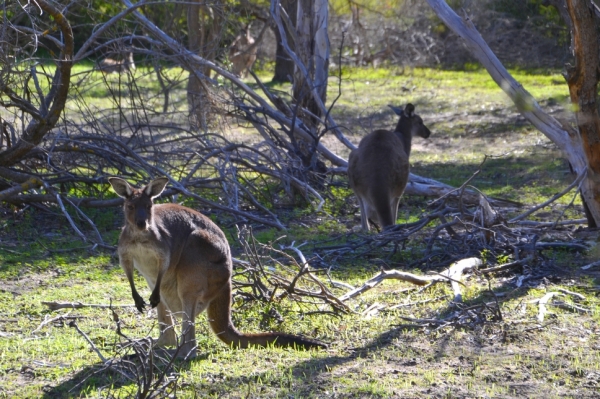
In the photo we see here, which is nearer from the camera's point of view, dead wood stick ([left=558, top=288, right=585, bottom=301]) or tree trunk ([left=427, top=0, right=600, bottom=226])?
dead wood stick ([left=558, top=288, right=585, bottom=301])

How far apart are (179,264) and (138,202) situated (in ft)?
1.25

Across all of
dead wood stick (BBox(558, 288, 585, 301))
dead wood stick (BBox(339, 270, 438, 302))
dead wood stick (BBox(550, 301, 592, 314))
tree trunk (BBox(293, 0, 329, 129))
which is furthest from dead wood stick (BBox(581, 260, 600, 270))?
tree trunk (BBox(293, 0, 329, 129))

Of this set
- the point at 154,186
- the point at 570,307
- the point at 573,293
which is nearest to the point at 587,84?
the point at 573,293

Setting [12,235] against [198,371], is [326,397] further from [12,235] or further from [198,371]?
[12,235]

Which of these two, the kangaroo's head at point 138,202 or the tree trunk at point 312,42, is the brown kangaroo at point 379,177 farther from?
the kangaroo's head at point 138,202

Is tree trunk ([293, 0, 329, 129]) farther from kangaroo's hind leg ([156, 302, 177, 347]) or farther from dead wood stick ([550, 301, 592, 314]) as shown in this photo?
kangaroo's hind leg ([156, 302, 177, 347])

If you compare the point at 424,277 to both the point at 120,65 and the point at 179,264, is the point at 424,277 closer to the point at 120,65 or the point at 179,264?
the point at 179,264

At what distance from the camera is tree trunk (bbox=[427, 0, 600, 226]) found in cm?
657

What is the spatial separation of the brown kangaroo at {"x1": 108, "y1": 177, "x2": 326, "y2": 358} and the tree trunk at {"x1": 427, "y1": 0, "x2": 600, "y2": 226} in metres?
3.11

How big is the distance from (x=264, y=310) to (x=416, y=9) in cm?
1563

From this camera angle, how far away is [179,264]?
167 inches

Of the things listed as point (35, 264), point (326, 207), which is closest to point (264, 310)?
point (35, 264)

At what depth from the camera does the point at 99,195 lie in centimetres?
788

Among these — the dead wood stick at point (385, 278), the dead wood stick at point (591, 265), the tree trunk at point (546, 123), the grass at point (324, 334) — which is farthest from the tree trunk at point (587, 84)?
the dead wood stick at point (385, 278)
